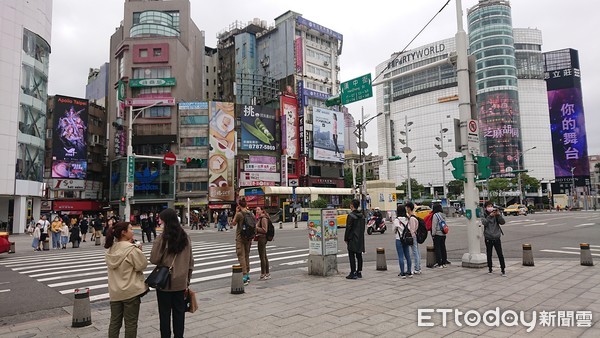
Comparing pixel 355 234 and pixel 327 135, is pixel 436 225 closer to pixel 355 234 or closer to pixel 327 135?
pixel 355 234

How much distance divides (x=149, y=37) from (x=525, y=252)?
59.6 meters

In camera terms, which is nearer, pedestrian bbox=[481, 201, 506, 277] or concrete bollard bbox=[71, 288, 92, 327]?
concrete bollard bbox=[71, 288, 92, 327]

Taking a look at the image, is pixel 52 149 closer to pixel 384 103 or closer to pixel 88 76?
pixel 88 76

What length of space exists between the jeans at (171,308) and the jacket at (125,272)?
0.83ft

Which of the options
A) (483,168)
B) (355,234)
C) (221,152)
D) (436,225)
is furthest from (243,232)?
(221,152)

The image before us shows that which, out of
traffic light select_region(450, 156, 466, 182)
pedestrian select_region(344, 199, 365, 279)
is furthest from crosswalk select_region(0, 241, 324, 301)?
traffic light select_region(450, 156, 466, 182)

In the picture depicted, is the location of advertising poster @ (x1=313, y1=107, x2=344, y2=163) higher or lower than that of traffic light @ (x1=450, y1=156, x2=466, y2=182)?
higher

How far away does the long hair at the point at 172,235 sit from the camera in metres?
4.45

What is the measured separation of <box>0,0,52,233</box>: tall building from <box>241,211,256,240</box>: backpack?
33.3 metres

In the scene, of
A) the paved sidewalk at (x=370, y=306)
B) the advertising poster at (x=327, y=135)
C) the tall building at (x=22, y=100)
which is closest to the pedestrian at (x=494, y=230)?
the paved sidewalk at (x=370, y=306)

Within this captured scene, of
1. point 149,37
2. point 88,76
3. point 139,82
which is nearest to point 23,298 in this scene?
point 139,82

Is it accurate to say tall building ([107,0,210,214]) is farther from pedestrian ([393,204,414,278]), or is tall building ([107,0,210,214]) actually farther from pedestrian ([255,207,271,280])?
pedestrian ([393,204,414,278])

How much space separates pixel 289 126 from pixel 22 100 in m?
34.5

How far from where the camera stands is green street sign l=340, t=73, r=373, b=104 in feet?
51.0
